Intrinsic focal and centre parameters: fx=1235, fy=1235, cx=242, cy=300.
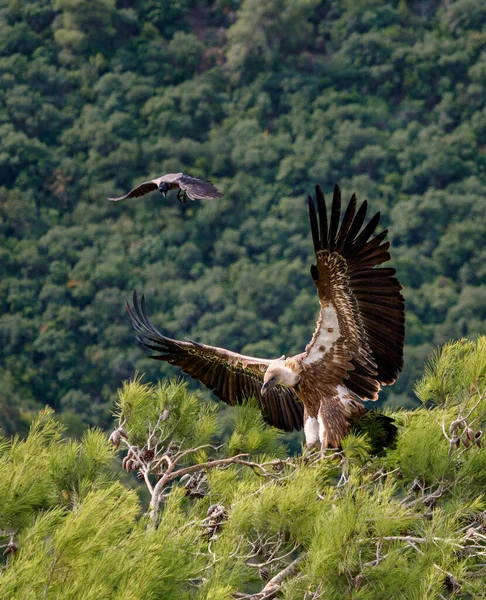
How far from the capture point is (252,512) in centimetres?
404

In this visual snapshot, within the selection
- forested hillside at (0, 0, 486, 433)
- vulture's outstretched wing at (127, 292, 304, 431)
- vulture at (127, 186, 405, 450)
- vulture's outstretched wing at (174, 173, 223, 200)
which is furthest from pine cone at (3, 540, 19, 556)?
forested hillside at (0, 0, 486, 433)

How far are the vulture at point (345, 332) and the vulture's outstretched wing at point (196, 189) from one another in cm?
204

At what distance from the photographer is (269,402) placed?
602cm

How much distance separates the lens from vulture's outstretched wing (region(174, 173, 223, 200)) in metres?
7.53

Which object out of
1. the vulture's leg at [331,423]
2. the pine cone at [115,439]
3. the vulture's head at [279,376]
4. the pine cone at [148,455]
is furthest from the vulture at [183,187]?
the pine cone at [115,439]

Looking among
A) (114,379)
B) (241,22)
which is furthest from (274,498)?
(241,22)

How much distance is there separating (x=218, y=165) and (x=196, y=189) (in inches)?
1044

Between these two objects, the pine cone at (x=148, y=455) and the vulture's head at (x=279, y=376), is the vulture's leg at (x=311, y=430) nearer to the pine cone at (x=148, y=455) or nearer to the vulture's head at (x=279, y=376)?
the vulture's head at (x=279, y=376)

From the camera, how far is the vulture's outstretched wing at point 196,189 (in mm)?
7527

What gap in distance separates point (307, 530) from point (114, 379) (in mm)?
23730

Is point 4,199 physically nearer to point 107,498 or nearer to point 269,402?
point 269,402

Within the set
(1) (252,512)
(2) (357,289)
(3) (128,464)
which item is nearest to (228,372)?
(2) (357,289)

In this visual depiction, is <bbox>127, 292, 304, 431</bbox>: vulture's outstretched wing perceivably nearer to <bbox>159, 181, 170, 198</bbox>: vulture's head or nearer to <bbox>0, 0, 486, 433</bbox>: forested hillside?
<bbox>159, 181, 170, 198</bbox>: vulture's head

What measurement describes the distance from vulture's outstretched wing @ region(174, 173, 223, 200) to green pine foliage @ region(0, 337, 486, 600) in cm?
243
